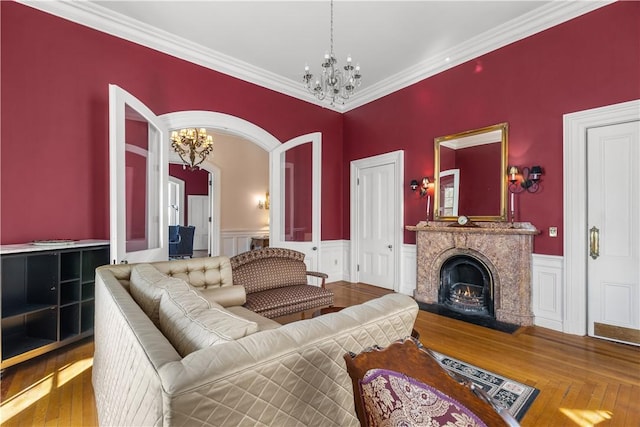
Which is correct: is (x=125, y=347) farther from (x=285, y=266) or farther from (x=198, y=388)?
(x=285, y=266)

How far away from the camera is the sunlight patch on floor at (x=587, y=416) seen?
1840 mm

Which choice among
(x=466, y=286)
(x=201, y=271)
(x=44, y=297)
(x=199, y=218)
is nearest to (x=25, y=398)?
(x=44, y=297)

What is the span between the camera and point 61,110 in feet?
10.0

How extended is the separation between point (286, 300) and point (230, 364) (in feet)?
6.92

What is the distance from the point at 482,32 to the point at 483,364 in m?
3.82

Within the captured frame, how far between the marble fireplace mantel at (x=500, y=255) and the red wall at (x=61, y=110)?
410 cm

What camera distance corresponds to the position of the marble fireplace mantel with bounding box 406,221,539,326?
347cm

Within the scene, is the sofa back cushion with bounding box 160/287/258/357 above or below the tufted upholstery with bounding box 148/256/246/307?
above

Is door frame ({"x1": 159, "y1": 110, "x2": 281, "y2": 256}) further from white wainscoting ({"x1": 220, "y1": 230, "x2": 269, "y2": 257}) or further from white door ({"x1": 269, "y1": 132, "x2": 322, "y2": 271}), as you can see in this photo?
white wainscoting ({"x1": 220, "y1": 230, "x2": 269, "y2": 257})

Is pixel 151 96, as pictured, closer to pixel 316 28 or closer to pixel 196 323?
pixel 316 28

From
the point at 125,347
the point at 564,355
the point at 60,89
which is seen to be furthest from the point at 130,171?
the point at 564,355

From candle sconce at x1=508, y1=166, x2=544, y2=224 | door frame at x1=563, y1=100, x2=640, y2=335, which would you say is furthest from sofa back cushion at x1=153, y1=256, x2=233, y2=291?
door frame at x1=563, y1=100, x2=640, y2=335

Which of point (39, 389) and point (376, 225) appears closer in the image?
point (39, 389)

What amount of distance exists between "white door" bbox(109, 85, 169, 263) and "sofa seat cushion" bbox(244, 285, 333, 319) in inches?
48.8
